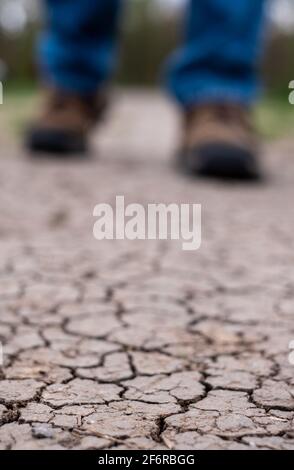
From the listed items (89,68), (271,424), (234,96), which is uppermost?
(89,68)

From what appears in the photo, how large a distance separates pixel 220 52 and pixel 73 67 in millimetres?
574

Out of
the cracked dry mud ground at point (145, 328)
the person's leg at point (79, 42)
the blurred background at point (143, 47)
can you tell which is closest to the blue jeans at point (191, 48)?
the person's leg at point (79, 42)

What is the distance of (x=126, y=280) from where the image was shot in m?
1.35

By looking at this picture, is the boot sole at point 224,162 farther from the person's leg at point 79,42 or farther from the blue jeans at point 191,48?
the person's leg at point 79,42

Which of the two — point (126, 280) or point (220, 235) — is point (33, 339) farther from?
point (220, 235)

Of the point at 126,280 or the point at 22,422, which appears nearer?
the point at 22,422

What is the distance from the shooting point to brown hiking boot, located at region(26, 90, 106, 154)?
2.64 m

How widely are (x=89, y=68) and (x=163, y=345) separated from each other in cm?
185

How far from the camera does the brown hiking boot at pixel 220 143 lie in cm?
225

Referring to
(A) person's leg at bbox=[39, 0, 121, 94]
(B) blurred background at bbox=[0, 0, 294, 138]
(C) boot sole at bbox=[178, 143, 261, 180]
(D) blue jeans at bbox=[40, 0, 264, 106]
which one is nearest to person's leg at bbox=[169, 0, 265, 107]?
(D) blue jeans at bbox=[40, 0, 264, 106]

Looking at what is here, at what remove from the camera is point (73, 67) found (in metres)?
2.73

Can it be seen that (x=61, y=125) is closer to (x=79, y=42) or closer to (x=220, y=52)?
(x=79, y=42)

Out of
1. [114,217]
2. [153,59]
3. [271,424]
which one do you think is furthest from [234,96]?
[153,59]

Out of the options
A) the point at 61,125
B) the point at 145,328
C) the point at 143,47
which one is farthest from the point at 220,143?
the point at 143,47
